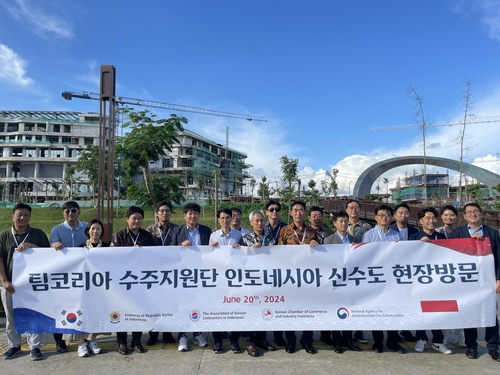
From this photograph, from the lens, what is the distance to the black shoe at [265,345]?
13.4ft

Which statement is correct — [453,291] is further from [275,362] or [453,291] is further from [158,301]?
[158,301]

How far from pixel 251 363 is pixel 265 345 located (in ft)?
1.31

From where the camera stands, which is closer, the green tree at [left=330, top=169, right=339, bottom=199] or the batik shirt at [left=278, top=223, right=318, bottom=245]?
the batik shirt at [left=278, top=223, right=318, bottom=245]

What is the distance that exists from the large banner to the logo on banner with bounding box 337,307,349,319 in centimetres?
1

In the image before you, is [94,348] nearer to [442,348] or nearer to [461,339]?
[442,348]

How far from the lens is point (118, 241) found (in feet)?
14.0

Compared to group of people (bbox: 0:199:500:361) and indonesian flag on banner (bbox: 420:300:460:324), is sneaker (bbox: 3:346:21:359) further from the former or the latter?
indonesian flag on banner (bbox: 420:300:460:324)

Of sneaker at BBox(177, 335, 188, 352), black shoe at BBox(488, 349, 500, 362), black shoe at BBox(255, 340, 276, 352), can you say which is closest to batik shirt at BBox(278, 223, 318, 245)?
black shoe at BBox(255, 340, 276, 352)

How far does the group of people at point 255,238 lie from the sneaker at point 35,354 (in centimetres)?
1

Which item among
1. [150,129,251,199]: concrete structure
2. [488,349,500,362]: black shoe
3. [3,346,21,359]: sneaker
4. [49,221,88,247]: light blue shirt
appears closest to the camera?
[488,349,500,362]: black shoe

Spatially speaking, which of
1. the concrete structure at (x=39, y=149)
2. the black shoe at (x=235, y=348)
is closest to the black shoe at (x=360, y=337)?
the black shoe at (x=235, y=348)

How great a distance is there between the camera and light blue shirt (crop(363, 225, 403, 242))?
440cm

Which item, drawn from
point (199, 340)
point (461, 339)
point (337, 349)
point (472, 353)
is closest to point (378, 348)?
point (337, 349)

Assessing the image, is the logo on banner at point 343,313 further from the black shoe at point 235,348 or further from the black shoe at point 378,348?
the black shoe at point 235,348
